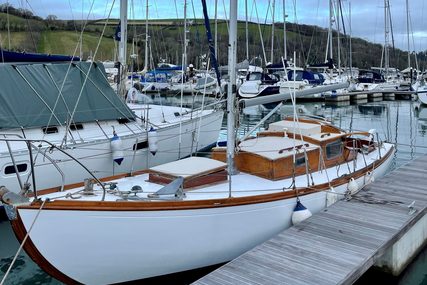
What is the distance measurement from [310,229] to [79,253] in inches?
134

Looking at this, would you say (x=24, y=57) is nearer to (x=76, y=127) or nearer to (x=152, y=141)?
(x=76, y=127)

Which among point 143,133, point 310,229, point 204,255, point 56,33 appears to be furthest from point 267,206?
point 56,33

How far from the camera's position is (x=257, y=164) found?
7984mm

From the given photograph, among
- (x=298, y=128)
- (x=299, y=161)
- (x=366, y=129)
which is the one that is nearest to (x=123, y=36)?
(x=298, y=128)

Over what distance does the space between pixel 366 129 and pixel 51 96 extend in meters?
17.8

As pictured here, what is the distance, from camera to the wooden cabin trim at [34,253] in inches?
213

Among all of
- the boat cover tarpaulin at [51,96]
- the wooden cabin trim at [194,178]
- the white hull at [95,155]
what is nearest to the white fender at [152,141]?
the white hull at [95,155]

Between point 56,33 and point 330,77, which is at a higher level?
point 56,33

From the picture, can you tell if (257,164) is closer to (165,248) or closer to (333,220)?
(333,220)

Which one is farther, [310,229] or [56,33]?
[56,33]

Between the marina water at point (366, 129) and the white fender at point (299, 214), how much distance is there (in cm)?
126

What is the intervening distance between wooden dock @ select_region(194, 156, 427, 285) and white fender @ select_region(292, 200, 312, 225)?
0.32 ft

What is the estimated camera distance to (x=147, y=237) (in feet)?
19.7

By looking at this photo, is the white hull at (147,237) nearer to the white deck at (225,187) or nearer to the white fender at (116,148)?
the white deck at (225,187)
